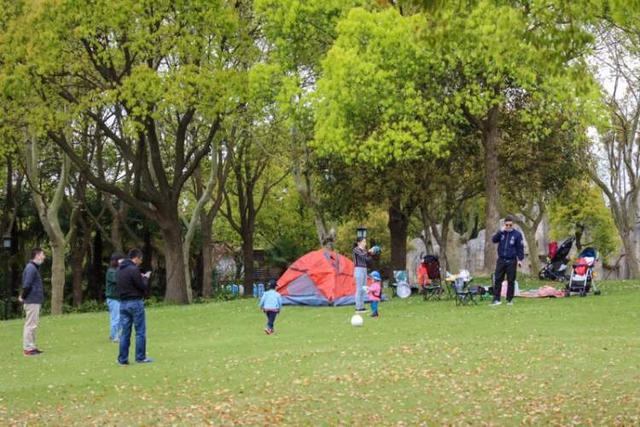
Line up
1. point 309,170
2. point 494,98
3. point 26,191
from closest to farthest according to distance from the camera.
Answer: point 494,98 → point 309,170 → point 26,191

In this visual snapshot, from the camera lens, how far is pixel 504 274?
2012 centimetres

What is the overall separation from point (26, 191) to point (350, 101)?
2336 cm

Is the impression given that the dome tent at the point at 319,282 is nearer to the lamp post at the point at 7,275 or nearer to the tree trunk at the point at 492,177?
the tree trunk at the point at 492,177

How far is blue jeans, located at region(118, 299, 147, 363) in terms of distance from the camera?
44.4ft

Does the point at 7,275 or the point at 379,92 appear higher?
the point at 379,92

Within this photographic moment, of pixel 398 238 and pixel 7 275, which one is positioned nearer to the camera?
pixel 398 238

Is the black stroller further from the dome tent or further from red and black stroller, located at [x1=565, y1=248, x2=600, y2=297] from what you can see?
the dome tent

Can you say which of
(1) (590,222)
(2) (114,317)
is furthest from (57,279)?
(1) (590,222)

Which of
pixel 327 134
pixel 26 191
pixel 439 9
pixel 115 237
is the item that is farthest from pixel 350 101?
pixel 26 191

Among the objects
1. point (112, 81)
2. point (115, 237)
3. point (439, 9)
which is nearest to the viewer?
point (439, 9)

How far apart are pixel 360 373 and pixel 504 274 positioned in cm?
896

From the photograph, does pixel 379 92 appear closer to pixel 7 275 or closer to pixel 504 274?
pixel 504 274

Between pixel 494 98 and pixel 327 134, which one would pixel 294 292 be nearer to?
pixel 327 134

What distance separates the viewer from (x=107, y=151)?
40.6 m
